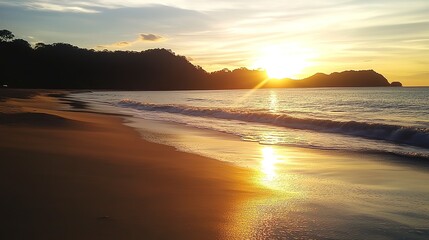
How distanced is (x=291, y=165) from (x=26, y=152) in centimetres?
573

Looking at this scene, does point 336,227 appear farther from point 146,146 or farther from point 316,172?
point 146,146

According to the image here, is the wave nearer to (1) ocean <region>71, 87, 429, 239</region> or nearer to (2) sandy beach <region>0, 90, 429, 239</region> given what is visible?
(1) ocean <region>71, 87, 429, 239</region>

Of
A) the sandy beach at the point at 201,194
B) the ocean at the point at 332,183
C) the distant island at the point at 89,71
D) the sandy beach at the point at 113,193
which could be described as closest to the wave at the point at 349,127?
the ocean at the point at 332,183

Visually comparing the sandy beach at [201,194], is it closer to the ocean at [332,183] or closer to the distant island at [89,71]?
the ocean at [332,183]

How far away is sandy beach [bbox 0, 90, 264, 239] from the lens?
4000 mm

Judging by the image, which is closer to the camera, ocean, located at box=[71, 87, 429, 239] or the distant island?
ocean, located at box=[71, 87, 429, 239]

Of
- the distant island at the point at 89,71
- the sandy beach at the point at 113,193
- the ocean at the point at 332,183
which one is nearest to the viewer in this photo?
the sandy beach at the point at 113,193

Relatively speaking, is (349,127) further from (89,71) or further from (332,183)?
(89,71)

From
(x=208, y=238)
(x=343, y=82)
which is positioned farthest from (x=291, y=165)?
(x=343, y=82)

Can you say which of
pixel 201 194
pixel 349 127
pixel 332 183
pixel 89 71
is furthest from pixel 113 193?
pixel 89 71

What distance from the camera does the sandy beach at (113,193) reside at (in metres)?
4.00

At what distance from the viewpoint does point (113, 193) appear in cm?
542

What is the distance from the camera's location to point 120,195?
5.36m

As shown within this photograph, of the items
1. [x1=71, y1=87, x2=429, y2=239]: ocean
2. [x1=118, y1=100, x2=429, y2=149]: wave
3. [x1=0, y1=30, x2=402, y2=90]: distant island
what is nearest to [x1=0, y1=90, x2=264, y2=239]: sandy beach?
[x1=71, y1=87, x2=429, y2=239]: ocean
